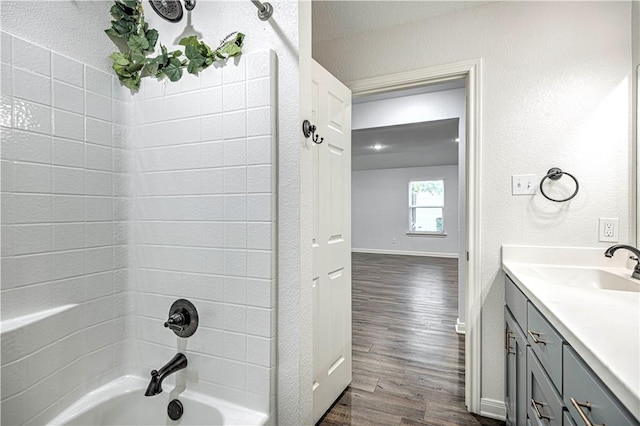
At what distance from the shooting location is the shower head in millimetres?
1253

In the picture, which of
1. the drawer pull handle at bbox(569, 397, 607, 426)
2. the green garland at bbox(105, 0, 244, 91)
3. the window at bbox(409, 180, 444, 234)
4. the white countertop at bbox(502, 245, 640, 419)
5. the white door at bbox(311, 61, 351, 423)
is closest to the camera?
the white countertop at bbox(502, 245, 640, 419)

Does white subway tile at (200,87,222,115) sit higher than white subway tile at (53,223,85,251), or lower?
higher

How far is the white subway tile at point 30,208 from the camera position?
102cm

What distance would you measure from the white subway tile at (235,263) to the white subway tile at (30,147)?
70 centimetres

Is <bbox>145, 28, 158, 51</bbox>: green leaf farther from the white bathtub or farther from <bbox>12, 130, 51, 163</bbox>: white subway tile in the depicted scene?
the white bathtub

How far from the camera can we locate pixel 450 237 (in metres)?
7.76

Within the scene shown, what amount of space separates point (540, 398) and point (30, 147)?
193 centimetres

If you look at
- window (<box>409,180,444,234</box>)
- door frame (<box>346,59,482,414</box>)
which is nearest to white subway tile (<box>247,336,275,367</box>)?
door frame (<box>346,59,482,414</box>)

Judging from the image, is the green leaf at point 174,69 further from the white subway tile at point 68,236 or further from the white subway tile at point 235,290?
the white subway tile at point 235,290

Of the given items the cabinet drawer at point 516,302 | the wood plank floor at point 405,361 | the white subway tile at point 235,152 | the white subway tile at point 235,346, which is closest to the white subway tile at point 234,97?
the white subway tile at point 235,152

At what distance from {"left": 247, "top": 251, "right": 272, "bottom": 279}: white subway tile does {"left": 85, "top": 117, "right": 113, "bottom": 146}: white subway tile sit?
2.54 ft

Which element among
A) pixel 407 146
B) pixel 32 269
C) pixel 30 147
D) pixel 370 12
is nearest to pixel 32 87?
Answer: pixel 30 147

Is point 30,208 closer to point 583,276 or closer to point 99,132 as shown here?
point 99,132

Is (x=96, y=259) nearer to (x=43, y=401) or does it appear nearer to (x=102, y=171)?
(x=102, y=171)
